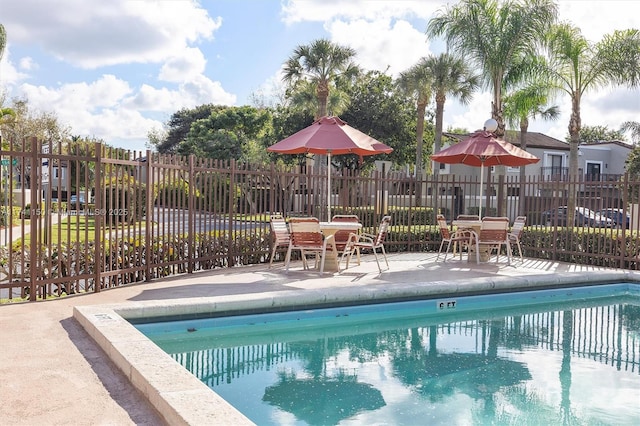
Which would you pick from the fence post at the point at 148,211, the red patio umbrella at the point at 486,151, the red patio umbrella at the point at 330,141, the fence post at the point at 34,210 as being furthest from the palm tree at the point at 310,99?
the fence post at the point at 34,210

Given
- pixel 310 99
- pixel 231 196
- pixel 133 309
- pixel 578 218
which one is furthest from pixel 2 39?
pixel 578 218

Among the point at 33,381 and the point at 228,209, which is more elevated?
the point at 228,209

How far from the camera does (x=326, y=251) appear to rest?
34.5ft

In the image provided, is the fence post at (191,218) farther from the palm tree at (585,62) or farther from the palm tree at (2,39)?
the palm tree at (2,39)

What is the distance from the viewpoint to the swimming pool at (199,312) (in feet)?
12.1

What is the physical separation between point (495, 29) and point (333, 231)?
1120 centimetres

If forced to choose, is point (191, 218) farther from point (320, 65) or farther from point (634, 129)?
point (634, 129)

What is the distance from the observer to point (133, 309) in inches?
258

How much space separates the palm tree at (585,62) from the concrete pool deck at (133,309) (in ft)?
28.5

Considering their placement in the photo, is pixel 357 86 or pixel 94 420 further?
pixel 357 86

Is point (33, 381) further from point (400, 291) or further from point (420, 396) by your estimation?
point (400, 291)

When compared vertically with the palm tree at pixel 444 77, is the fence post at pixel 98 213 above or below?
below

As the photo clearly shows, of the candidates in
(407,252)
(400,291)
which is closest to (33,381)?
(400,291)

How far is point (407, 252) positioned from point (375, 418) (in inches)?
390
